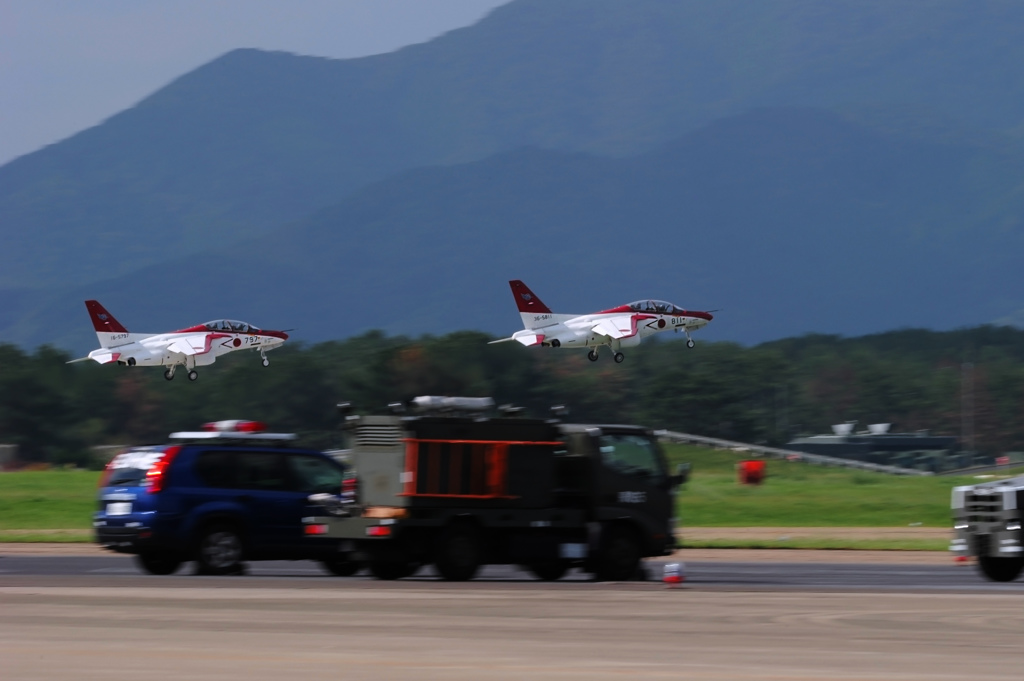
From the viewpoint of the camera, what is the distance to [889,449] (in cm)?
9556

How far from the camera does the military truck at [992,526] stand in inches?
760

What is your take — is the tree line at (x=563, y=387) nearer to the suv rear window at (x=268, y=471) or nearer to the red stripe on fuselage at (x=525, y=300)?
the red stripe on fuselage at (x=525, y=300)

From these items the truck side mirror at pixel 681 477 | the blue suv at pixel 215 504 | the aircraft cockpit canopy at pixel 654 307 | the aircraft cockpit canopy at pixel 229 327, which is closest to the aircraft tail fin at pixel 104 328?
the aircraft cockpit canopy at pixel 229 327

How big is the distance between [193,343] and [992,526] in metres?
59.9

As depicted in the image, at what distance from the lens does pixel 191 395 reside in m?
102

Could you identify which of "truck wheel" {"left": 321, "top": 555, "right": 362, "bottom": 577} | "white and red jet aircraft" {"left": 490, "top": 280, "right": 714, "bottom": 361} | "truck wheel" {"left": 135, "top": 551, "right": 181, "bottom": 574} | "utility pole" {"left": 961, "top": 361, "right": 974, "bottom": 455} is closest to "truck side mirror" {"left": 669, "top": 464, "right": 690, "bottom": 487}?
"truck wheel" {"left": 321, "top": 555, "right": 362, "bottom": 577}

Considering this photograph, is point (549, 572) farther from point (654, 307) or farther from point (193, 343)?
point (193, 343)

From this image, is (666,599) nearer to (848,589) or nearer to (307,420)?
(848,589)

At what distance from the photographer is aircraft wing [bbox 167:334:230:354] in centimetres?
7488

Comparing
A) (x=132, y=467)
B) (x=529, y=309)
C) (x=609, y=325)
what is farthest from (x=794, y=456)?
(x=132, y=467)

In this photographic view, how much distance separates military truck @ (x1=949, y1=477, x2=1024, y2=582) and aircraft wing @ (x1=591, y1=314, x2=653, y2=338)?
5342 centimetres

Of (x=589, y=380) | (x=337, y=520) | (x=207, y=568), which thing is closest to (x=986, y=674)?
(x=337, y=520)

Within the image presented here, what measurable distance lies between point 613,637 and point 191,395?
9243 centimetres

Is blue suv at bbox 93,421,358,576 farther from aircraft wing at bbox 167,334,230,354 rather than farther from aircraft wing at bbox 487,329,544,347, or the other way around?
aircraft wing at bbox 167,334,230,354
